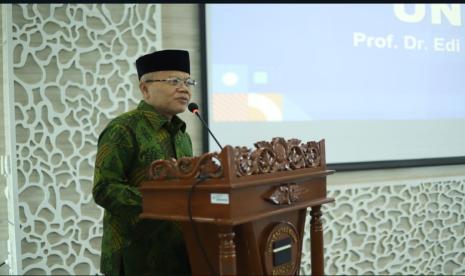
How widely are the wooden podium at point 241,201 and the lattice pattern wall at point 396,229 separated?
2.18m

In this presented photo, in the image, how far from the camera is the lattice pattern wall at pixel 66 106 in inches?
122

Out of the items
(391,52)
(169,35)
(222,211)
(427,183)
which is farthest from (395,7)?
(222,211)

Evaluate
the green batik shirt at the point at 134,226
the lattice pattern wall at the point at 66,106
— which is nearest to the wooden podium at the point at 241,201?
the green batik shirt at the point at 134,226

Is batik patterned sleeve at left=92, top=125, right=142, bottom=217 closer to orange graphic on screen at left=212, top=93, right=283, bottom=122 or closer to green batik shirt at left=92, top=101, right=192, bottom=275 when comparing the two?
green batik shirt at left=92, top=101, right=192, bottom=275

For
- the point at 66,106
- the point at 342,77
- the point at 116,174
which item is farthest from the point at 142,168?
the point at 342,77

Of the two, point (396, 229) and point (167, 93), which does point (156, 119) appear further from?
point (396, 229)

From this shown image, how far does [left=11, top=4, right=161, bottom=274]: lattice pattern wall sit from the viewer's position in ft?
10.2

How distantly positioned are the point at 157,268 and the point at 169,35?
6.74ft

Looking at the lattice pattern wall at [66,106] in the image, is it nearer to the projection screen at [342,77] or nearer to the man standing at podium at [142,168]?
the projection screen at [342,77]

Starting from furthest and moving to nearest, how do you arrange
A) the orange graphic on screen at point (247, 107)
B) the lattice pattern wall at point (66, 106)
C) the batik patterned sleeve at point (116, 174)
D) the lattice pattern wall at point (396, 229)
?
the lattice pattern wall at point (396, 229) < the orange graphic on screen at point (247, 107) < the lattice pattern wall at point (66, 106) < the batik patterned sleeve at point (116, 174)

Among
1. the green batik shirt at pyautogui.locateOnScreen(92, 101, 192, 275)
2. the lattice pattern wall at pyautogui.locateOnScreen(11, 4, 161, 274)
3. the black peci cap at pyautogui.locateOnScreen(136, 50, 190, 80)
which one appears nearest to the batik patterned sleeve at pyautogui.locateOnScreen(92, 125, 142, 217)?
the green batik shirt at pyautogui.locateOnScreen(92, 101, 192, 275)

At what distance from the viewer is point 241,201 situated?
138cm

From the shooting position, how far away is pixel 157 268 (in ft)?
5.93

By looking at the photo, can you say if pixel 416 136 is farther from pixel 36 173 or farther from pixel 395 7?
pixel 36 173
